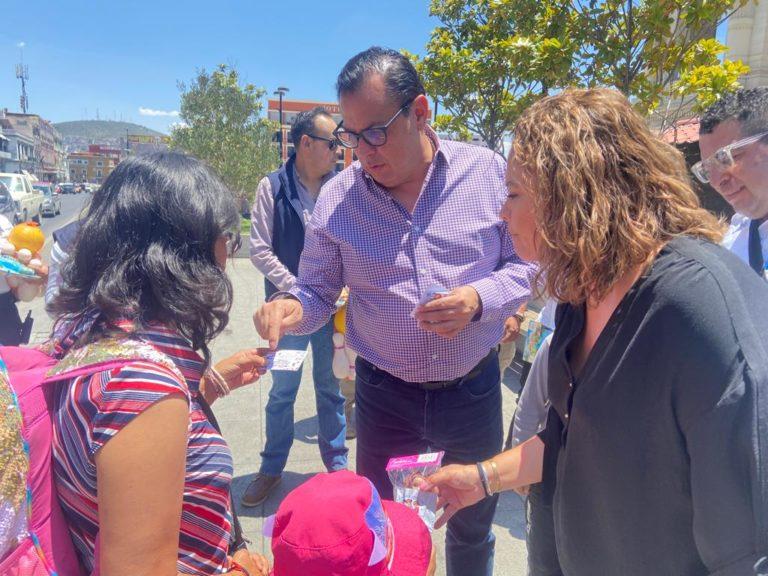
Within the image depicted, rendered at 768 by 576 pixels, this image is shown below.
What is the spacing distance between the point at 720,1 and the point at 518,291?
373 cm

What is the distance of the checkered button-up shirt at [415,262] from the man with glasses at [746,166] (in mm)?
1173

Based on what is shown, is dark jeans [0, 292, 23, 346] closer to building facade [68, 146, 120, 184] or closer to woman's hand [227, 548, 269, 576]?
woman's hand [227, 548, 269, 576]

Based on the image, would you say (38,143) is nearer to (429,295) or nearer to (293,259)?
(293,259)

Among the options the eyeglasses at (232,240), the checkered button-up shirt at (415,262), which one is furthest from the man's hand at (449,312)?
the eyeglasses at (232,240)

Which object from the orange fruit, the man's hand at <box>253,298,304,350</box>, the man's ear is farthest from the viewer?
the orange fruit

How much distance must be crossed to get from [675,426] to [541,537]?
78 centimetres

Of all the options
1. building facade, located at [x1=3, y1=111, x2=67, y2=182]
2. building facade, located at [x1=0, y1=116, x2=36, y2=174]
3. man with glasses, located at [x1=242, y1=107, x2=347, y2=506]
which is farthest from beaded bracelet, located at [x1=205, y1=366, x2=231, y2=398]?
building facade, located at [x1=3, y1=111, x2=67, y2=182]

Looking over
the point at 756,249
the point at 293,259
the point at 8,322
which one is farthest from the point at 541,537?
the point at 8,322

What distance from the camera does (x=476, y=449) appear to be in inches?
88.0

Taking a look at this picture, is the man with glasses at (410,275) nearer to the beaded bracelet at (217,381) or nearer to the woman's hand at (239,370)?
the woman's hand at (239,370)

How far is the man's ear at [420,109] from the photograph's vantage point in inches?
88.0

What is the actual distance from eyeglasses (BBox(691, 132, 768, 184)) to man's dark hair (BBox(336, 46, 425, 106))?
57.4 inches

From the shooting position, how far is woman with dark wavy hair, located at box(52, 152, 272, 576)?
3.29ft

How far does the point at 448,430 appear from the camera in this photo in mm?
2191
